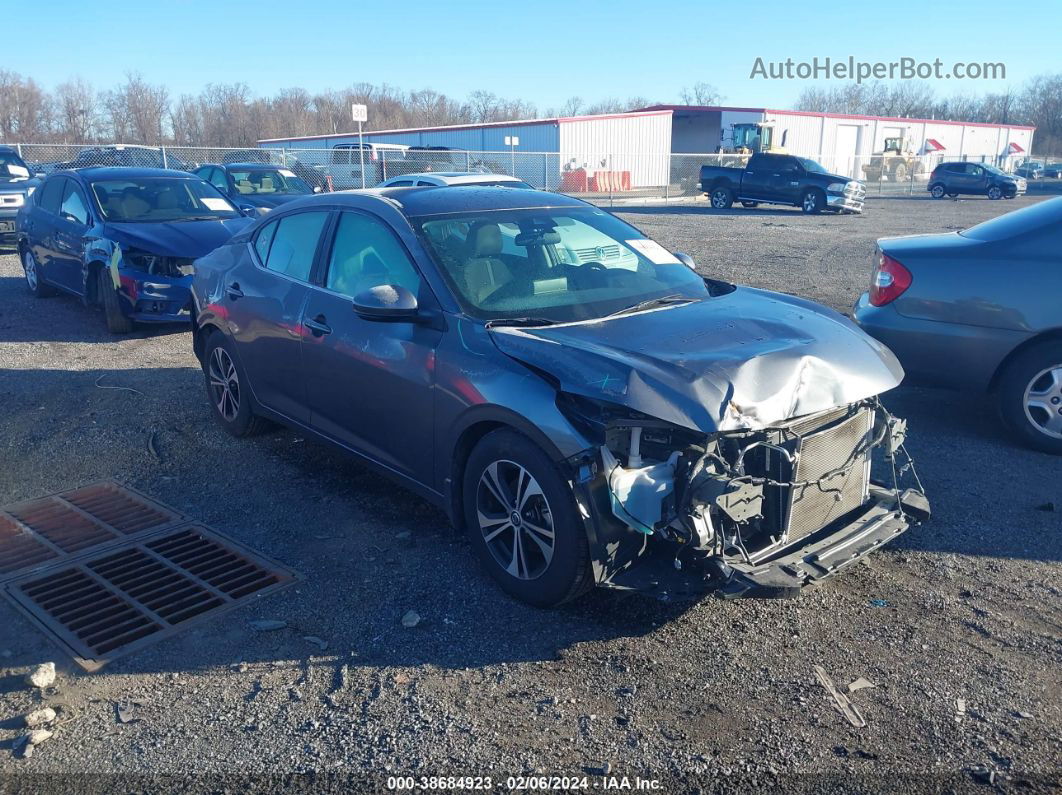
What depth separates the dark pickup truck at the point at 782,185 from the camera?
28.3 meters

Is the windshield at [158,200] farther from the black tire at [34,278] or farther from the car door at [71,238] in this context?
the black tire at [34,278]

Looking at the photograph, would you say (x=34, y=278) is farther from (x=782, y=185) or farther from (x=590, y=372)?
(x=782, y=185)

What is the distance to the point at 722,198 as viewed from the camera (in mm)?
30938

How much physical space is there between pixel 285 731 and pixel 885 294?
4.91 meters

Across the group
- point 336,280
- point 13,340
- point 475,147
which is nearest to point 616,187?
point 475,147

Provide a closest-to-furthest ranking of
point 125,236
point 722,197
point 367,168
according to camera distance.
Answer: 1. point 125,236
2. point 367,168
3. point 722,197

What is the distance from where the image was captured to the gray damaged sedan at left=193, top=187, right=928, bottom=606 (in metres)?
3.42

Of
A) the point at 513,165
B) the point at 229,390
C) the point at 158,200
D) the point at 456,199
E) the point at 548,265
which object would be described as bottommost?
the point at 229,390

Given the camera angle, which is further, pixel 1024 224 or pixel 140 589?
pixel 1024 224

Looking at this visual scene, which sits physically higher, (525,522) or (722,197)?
(722,197)

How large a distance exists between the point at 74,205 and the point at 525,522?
333 inches

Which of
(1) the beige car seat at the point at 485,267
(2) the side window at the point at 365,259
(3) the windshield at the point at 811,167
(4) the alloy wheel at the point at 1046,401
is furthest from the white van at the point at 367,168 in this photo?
(4) the alloy wheel at the point at 1046,401

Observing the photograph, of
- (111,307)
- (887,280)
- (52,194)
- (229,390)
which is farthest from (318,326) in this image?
(52,194)

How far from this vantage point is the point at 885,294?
6.11 m
